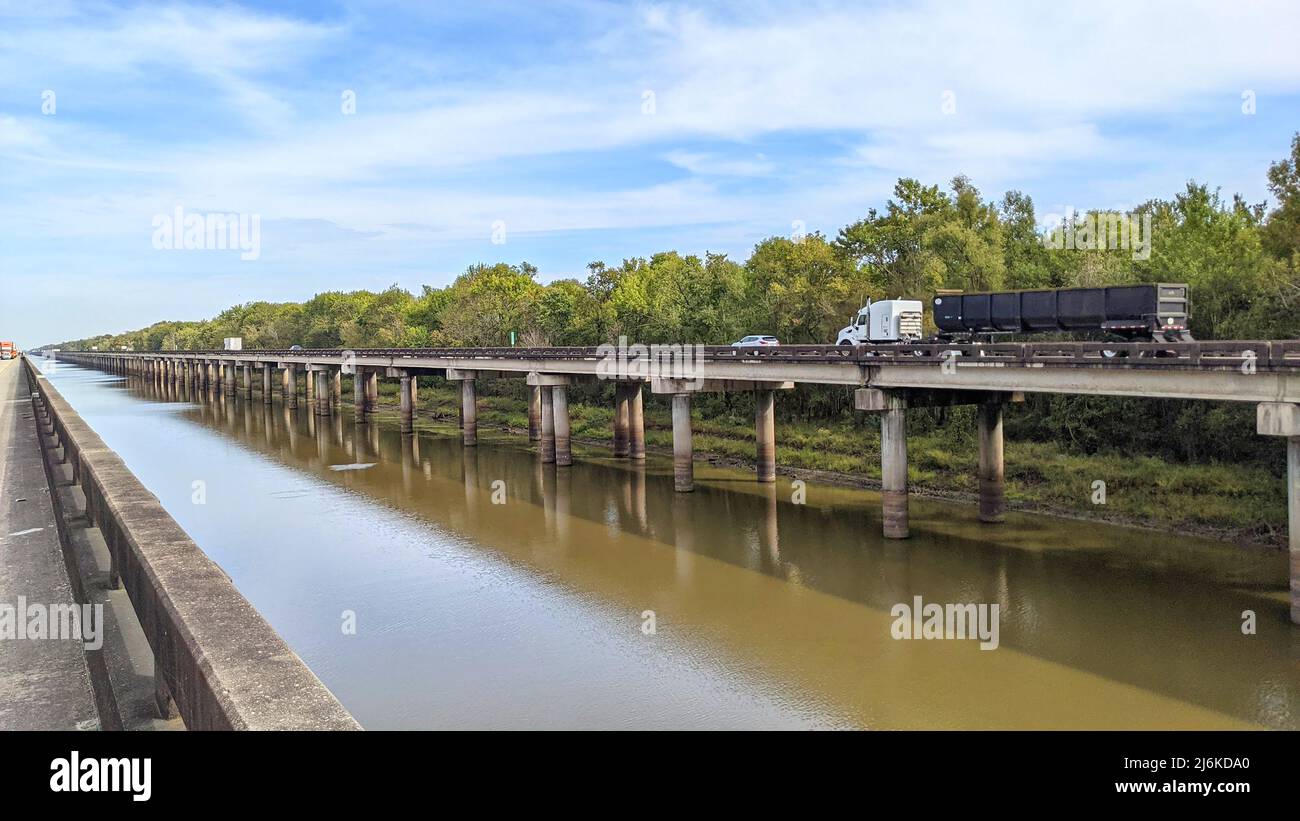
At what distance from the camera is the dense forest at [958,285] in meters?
32.8

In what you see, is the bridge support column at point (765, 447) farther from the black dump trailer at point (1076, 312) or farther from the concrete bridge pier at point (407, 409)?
the concrete bridge pier at point (407, 409)

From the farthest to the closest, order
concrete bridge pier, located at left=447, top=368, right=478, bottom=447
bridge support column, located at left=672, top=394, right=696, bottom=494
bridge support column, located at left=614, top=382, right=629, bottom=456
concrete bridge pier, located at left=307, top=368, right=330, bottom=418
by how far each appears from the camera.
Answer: concrete bridge pier, located at left=307, top=368, right=330, bottom=418
concrete bridge pier, located at left=447, top=368, right=478, bottom=447
bridge support column, located at left=614, top=382, right=629, bottom=456
bridge support column, located at left=672, top=394, right=696, bottom=494

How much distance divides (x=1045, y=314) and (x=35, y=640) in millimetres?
27483

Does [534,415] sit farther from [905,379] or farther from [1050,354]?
[1050,354]

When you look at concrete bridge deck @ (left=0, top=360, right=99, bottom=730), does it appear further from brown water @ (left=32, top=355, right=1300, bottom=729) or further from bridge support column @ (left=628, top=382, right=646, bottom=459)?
bridge support column @ (left=628, top=382, right=646, bottom=459)

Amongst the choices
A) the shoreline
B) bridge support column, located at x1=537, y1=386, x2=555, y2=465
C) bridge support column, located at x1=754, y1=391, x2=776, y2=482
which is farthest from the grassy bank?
bridge support column, located at x1=537, y1=386, x2=555, y2=465

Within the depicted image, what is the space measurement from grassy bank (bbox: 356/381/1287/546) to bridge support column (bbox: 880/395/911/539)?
6715 millimetres

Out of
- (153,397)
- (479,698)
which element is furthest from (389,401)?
(479,698)

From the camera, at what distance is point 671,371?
3544 cm

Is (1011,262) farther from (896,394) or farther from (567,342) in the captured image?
(567,342)

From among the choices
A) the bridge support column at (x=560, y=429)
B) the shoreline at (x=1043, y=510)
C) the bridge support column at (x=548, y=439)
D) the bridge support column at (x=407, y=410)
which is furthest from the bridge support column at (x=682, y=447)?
the bridge support column at (x=407, y=410)

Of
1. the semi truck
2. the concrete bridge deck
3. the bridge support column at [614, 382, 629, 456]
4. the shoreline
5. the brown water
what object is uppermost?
the semi truck

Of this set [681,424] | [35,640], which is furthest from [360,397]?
[35,640]

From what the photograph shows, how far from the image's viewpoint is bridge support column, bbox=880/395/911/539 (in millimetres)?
27047
